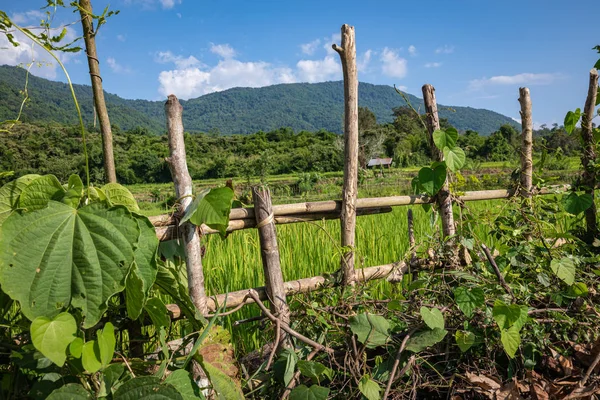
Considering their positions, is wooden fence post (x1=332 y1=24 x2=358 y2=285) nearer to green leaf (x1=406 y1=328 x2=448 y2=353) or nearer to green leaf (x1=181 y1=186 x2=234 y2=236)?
green leaf (x1=406 y1=328 x2=448 y2=353)

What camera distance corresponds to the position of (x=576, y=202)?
2.30 metres

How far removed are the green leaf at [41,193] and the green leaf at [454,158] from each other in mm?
1570

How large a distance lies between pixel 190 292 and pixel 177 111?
25.7 inches

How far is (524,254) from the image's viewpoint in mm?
1912

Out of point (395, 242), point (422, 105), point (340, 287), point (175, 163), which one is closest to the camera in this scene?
point (175, 163)

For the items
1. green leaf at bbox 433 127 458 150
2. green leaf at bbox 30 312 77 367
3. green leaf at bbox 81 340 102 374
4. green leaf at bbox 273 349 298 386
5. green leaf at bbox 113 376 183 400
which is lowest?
green leaf at bbox 273 349 298 386

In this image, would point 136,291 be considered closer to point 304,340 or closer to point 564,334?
point 304,340

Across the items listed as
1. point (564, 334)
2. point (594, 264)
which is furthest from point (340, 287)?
point (594, 264)

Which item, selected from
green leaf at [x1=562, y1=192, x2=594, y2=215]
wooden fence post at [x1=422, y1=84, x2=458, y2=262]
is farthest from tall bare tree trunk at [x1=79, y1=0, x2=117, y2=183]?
green leaf at [x1=562, y1=192, x2=594, y2=215]

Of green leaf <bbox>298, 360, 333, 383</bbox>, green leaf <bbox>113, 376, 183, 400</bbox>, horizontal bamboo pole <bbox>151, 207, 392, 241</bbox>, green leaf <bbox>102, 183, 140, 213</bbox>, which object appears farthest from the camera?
horizontal bamboo pole <bbox>151, 207, 392, 241</bbox>

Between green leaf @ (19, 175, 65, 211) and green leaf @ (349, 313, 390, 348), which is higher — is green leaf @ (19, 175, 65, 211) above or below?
above

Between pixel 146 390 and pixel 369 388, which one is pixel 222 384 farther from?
pixel 369 388

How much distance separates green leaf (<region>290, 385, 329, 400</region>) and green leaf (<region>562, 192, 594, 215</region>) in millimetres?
1643

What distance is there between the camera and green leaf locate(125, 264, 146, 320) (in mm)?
1089
